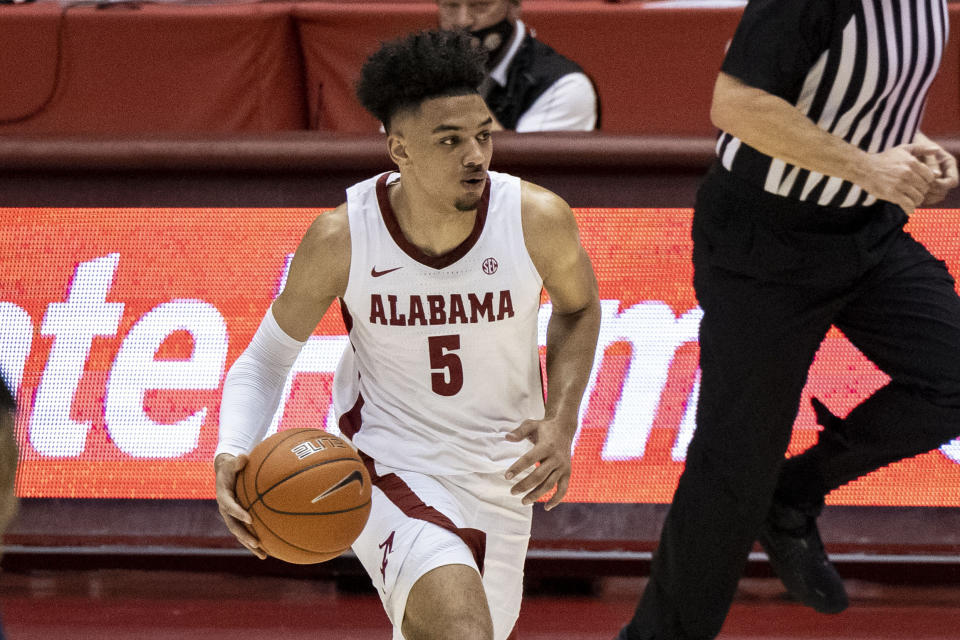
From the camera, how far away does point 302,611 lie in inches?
151

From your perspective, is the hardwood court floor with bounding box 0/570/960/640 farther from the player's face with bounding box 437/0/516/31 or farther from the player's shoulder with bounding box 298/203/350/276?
the player's face with bounding box 437/0/516/31

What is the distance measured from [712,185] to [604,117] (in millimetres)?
3546

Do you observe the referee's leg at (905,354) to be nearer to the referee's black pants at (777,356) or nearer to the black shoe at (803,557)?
the referee's black pants at (777,356)

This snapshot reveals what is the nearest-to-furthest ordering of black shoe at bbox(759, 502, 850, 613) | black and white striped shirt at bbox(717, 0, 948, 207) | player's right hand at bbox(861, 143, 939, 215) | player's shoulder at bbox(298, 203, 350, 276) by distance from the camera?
player's right hand at bbox(861, 143, 939, 215)
black and white striped shirt at bbox(717, 0, 948, 207)
player's shoulder at bbox(298, 203, 350, 276)
black shoe at bbox(759, 502, 850, 613)

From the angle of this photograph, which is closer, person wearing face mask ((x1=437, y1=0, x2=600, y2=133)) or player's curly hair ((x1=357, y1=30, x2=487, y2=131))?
player's curly hair ((x1=357, y1=30, x2=487, y2=131))

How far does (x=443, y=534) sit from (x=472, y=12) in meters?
2.78

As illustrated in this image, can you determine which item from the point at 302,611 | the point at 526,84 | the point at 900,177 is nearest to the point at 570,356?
the point at 900,177

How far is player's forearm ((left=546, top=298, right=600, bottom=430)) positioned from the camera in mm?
2885

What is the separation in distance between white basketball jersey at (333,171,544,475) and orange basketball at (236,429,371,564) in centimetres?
26

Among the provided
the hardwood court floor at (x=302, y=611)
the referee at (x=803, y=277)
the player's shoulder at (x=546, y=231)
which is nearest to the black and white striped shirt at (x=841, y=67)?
the referee at (x=803, y=277)

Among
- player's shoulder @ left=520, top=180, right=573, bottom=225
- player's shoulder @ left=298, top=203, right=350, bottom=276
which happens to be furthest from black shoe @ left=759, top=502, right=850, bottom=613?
player's shoulder @ left=298, top=203, right=350, bottom=276

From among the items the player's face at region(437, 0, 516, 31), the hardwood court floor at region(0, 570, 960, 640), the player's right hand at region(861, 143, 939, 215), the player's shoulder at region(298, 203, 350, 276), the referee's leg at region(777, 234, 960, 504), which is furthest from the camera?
the player's face at region(437, 0, 516, 31)

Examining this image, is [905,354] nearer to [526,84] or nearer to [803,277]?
[803,277]

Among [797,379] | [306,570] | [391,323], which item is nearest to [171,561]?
[306,570]
